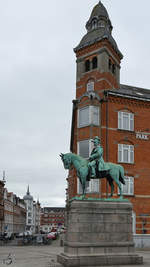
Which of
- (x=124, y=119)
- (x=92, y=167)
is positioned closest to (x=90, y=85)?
(x=124, y=119)

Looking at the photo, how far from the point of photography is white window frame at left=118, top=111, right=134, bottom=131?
34.7 m

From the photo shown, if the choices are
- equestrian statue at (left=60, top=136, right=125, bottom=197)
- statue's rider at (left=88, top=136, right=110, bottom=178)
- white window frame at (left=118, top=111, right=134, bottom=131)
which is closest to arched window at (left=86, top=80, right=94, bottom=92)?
white window frame at (left=118, top=111, right=134, bottom=131)

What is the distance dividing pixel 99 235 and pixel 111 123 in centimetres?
1890

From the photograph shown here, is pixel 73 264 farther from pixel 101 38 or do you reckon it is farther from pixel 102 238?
pixel 101 38

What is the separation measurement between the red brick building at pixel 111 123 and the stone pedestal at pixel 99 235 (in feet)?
47.1

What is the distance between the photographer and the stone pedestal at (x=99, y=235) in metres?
15.8

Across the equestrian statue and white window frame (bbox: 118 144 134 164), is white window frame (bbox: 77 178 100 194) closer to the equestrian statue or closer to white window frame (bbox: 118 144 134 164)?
white window frame (bbox: 118 144 134 164)

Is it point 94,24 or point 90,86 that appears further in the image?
point 94,24

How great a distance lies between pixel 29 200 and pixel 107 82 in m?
137

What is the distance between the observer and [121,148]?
34.1 m

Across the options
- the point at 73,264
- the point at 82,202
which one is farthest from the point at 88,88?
the point at 73,264

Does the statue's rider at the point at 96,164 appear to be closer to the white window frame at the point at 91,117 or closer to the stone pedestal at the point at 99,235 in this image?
the stone pedestal at the point at 99,235

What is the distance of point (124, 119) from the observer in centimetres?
3494

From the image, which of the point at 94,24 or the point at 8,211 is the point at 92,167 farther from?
the point at 8,211
